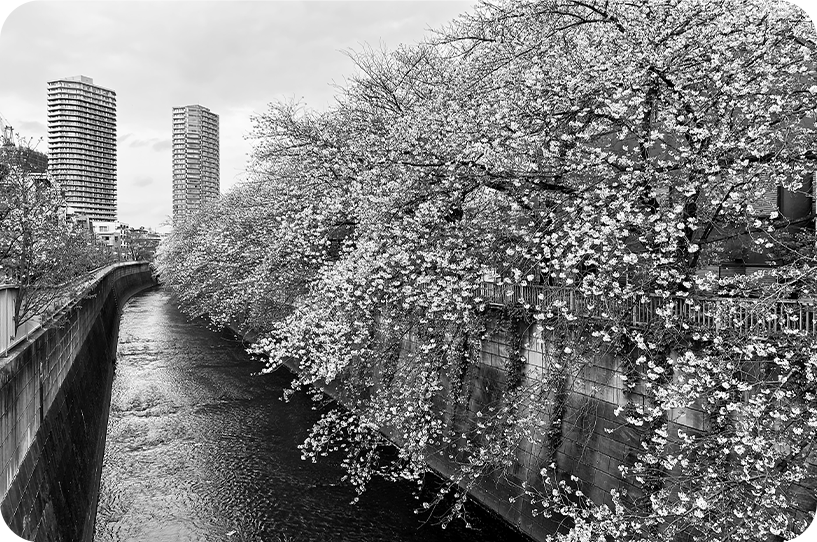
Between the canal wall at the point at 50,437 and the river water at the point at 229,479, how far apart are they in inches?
43.9

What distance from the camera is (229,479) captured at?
15.9m

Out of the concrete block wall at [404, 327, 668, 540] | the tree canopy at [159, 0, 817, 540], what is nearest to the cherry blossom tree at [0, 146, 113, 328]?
the tree canopy at [159, 0, 817, 540]

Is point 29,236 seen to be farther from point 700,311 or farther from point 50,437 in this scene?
point 700,311

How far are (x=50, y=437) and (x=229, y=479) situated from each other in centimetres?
595

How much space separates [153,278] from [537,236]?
97527 millimetres

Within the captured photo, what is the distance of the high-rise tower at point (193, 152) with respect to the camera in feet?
573

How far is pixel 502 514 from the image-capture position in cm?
1330

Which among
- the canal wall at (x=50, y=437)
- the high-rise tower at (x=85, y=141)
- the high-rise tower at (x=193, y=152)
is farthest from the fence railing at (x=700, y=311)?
the high-rise tower at (x=85, y=141)

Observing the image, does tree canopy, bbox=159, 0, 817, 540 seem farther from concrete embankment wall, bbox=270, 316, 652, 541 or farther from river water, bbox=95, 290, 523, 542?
river water, bbox=95, 290, 523, 542

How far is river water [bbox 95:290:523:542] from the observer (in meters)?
13.1

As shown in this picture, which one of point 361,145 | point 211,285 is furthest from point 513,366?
point 211,285

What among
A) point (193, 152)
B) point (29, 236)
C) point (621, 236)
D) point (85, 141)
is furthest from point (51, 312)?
point (85, 141)

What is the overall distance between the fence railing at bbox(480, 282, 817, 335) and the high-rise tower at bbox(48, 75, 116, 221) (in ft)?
598

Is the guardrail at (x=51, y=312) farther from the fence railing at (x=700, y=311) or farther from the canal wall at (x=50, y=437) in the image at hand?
the fence railing at (x=700, y=311)
